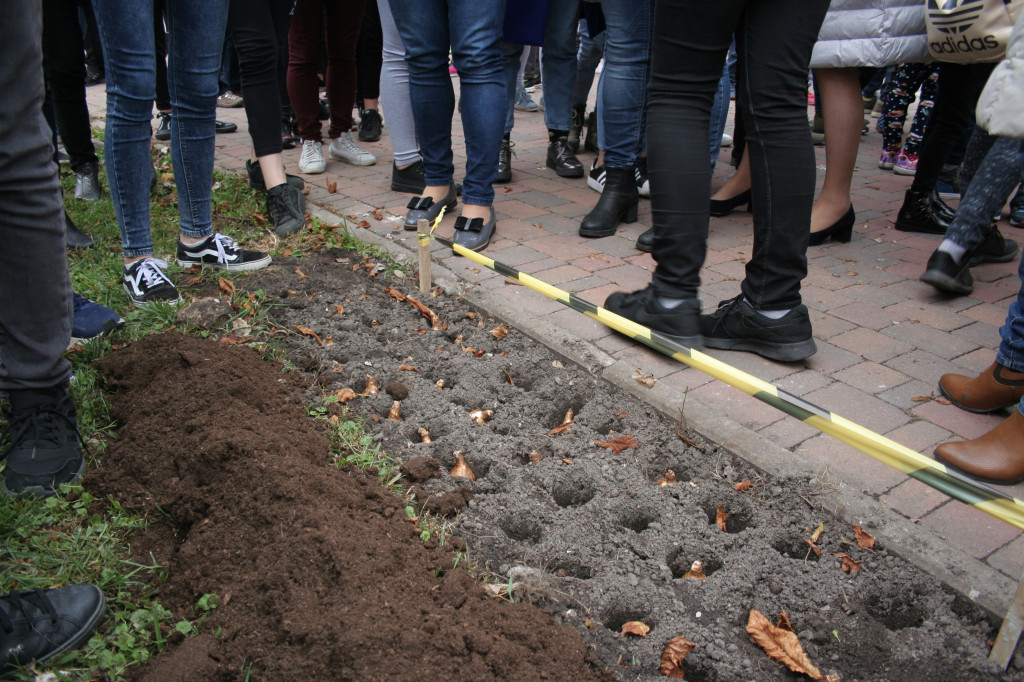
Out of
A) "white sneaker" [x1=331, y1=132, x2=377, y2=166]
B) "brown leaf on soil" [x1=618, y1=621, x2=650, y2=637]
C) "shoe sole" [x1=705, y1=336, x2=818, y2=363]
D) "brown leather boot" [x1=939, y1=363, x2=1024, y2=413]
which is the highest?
"brown leather boot" [x1=939, y1=363, x2=1024, y2=413]

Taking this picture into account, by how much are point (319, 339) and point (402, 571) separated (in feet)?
4.48

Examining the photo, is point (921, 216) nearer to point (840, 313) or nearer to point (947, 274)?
point (947, 274)

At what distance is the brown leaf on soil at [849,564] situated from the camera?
1.77 m

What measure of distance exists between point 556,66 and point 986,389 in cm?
370

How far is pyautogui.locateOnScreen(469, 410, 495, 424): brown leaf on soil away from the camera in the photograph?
2420 millimetres

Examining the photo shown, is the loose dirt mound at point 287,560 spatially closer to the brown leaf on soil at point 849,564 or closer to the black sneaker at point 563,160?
the brown leaf on soil at point 849,564

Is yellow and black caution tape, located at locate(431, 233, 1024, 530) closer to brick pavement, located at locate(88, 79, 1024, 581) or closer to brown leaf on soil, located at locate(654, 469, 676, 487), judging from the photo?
brick pavement, located at locate(88, 79, 1024, 581)

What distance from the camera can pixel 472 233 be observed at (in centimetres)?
373

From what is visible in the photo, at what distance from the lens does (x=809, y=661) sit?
5.15ft

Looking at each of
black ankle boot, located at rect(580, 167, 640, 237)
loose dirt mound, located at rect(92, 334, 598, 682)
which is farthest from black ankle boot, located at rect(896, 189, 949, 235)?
loose dirt mound, located at rect(92, 334, 598, 682)

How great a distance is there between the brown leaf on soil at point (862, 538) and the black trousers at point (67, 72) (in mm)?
4476

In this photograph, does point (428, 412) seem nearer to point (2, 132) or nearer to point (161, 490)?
point (161, 490)

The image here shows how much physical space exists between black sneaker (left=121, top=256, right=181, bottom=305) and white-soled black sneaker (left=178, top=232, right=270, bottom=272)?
0.30 meters

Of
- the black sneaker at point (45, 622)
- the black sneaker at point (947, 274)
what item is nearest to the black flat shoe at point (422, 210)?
the black sneaker at point (947, 274)
